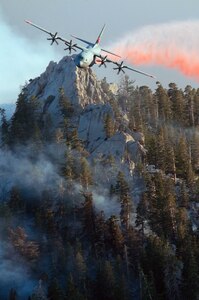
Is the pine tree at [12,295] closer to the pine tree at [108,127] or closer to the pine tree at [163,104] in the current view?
the pine tree at [108,127]

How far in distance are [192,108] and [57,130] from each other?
3429cm

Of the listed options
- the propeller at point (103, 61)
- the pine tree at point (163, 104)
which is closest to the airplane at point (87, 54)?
the propeller at point (103, 61)

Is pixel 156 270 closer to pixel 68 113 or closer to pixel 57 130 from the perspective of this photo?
pixel 57 130

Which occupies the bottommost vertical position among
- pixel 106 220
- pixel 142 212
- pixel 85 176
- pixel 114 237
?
pixel 114 237

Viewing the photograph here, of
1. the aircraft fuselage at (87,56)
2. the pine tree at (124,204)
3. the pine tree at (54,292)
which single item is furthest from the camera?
the pine tree at (124,204)

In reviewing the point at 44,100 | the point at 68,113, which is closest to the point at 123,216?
the point at 68,113

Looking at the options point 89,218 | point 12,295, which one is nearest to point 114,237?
point 89,218

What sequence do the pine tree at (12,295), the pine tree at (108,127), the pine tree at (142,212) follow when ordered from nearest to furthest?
the pine tree at (12,295) → the pine tree at (142,212) → the pine tree at (108,127)

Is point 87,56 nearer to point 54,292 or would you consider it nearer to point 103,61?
point 103,61

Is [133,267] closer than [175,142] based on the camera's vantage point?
Yes

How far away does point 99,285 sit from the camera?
77.7m

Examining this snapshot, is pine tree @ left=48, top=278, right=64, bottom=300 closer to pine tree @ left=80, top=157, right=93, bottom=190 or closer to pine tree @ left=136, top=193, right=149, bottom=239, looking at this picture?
pine tree @ left=136, top=193, right=149, bottom=239

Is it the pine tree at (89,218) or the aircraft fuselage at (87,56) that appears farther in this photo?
the pine tree at (89,218)

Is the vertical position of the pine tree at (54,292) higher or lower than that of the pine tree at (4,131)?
lower
